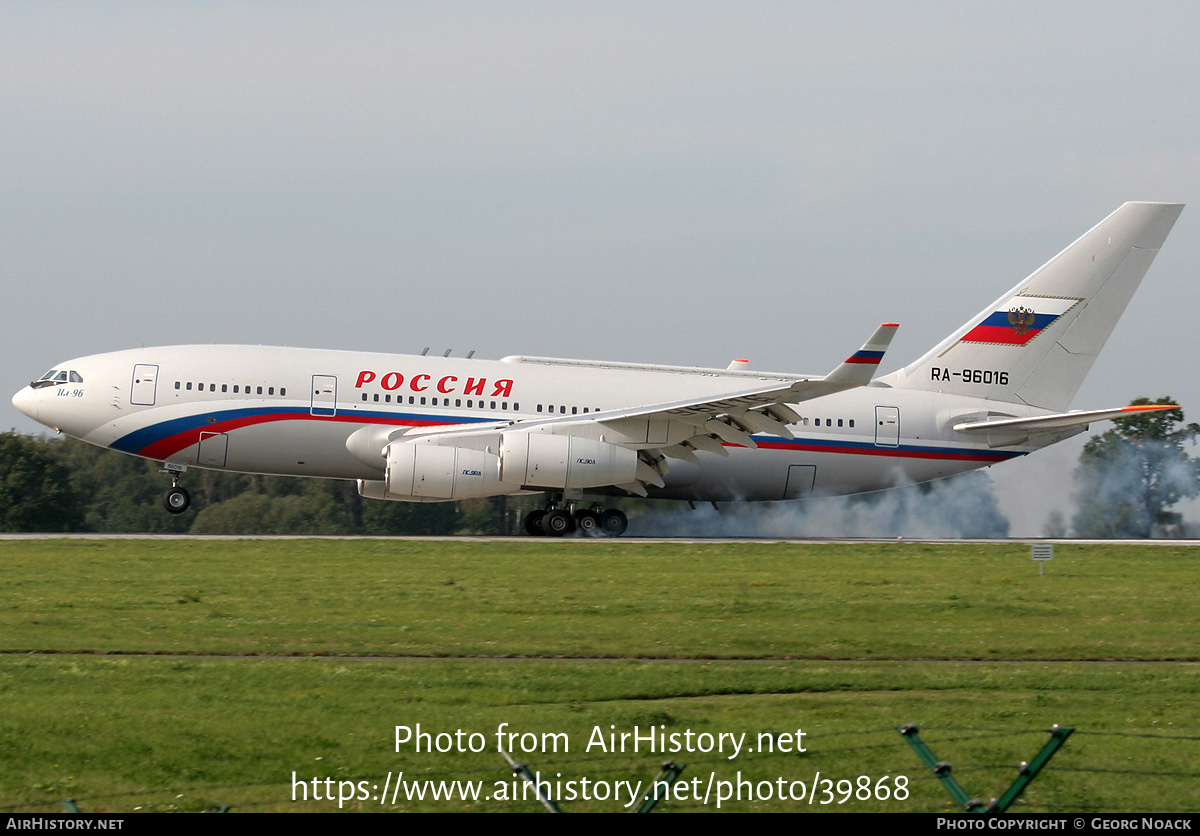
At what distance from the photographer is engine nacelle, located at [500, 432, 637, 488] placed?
28.3 m

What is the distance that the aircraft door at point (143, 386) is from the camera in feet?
95.7

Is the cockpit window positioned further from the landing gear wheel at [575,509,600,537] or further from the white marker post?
the white marker post

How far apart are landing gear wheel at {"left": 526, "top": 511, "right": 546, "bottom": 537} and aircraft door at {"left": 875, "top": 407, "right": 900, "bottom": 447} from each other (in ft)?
28.9

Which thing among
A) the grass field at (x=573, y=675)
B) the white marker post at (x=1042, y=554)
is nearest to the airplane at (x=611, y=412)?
the white marker post at (x=1042, y=554)

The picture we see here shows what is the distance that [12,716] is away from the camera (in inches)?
427

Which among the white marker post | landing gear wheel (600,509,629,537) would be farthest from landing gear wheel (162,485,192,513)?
the white marker post

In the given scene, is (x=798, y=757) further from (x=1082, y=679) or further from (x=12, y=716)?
(x=12, y=716)

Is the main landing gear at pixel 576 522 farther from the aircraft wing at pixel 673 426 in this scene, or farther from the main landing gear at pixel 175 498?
the main landing gear at pixel 175 498

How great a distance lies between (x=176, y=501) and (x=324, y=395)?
4379 millimetres

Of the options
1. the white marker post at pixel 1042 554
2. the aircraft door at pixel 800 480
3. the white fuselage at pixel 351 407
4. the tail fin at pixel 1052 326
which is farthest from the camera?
the tail fin at pixel 1052 326

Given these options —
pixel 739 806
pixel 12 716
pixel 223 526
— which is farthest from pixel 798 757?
pixel 223 526

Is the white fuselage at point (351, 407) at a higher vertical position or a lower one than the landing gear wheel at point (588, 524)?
higher

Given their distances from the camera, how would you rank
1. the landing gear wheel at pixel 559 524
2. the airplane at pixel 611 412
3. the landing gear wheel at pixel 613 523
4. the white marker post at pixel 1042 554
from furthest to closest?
the landing gear wheel at pixel 613 523 < the landing gear wheel at pixel 559 524 < the airplane at pixel 611 412 < the white marker post at pixel 1042 554

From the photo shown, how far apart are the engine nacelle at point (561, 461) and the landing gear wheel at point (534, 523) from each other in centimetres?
247
